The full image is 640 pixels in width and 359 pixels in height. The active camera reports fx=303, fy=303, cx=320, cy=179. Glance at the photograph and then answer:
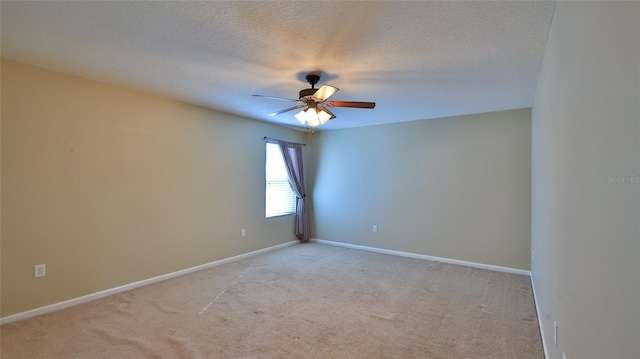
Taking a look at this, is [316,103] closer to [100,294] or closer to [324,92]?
[324,92]

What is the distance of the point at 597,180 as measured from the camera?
3.67 feet

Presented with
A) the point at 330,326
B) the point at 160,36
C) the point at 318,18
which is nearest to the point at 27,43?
the point at 160,36

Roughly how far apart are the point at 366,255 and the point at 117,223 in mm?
3707

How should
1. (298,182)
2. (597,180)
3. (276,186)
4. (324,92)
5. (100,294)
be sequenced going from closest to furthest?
(597,180) → (324,92) → (100,294) → (276,186) → (298,182)

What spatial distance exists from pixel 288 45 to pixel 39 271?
10.4ft

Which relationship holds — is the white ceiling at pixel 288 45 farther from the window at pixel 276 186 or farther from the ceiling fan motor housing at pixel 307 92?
the window at pixel 276 186

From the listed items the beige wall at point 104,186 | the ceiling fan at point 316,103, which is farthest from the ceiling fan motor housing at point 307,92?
the beige wall at point 104,186

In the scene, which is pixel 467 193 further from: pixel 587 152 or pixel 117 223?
pixel 117 223

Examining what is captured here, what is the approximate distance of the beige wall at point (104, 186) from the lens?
111 inches

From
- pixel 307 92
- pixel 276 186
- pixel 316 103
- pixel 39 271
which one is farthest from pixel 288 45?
pixel 276 186

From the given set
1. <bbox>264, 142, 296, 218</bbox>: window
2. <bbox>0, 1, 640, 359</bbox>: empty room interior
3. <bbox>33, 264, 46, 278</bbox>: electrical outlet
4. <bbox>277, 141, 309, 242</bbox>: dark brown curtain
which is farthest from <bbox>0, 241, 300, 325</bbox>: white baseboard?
<bbox>277, 141, 309, 242</bbox>: dark brown curtain

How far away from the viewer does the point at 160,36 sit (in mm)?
2256

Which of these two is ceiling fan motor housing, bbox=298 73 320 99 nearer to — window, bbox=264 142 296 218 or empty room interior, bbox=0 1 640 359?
empty room interior, bbox=0 1 640 359

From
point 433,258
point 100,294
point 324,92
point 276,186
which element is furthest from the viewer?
point 276,186
